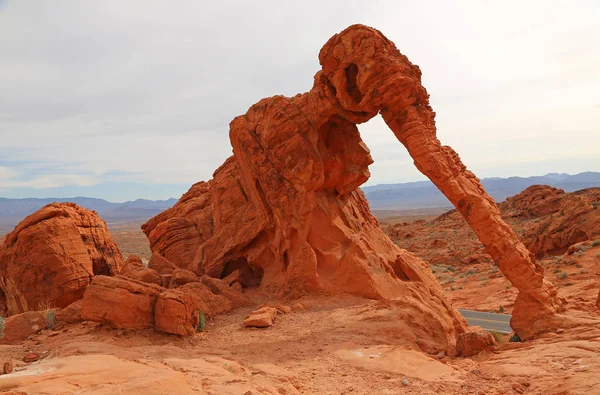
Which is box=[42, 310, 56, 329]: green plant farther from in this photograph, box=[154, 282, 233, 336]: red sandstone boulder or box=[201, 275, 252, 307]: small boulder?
box=[201, 275, 252, 307]: small boulder

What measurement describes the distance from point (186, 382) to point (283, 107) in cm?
1133

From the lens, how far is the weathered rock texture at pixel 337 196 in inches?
518

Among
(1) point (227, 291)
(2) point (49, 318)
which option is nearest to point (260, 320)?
(1) point (227, 291)

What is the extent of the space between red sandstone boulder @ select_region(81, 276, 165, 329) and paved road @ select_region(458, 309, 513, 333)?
1443 cm

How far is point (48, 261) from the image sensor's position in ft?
55.5

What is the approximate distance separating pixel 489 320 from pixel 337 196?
10567mm

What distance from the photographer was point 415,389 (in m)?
8.81

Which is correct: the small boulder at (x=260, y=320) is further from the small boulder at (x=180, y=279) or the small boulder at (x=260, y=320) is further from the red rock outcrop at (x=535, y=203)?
the red rock outcrop at (x=535, y=203)

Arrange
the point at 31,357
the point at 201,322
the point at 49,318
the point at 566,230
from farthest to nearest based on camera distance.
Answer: the point at 566,230, the point at 201,322, the point at 49,318, the point at 31,357

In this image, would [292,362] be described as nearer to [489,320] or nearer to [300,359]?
[300,359]

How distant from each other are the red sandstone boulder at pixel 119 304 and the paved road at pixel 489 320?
1443 cm

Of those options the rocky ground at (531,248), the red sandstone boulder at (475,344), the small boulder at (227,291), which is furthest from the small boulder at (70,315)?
the rocky ground at (531,248)

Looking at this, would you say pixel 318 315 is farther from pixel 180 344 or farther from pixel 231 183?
pixel 231 183

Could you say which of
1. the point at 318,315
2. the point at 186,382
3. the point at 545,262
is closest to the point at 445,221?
the point at 545,262
